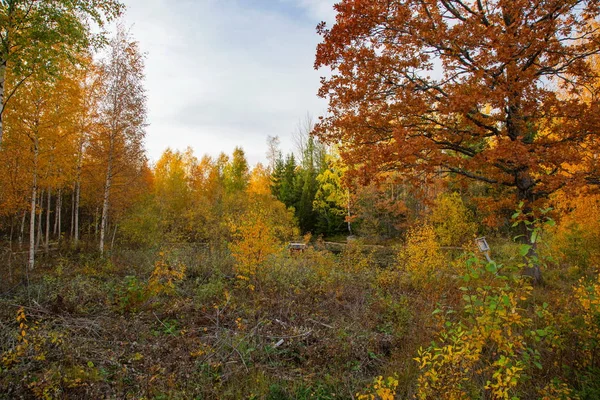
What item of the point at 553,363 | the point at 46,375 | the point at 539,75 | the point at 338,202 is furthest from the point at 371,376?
the point at 338,202

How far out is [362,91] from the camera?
8.00 metres

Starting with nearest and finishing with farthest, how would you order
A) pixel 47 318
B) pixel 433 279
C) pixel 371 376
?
1. pixel 371 376
2. pixel 47 318
3. pixel 433 279

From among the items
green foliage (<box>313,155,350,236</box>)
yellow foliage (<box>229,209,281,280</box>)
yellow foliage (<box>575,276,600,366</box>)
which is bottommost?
yellow foliage (<box>575,276,600,366</box>)

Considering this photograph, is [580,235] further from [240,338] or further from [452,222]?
[240,338]

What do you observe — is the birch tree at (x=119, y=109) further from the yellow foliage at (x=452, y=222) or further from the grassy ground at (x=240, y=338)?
the yellow foliage at (x=452, y=222)

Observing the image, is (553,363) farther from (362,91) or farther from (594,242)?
(594,242)

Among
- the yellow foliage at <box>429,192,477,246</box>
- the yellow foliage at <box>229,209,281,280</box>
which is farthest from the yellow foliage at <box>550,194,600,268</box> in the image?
the yellow foliage at <box>229,209,281,280</box>

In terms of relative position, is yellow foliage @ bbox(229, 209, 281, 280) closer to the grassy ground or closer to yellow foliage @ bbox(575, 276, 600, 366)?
the grassy ground

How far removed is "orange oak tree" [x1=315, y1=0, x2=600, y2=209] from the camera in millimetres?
6711

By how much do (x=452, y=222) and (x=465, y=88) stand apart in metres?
12.8

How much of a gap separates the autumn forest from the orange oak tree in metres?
0.05

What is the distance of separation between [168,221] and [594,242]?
17055 millimetres

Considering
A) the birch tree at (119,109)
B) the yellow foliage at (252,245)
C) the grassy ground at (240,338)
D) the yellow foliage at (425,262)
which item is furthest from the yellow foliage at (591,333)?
the birch tree at (119,109)

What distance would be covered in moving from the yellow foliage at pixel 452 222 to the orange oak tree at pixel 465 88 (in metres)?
9.89
